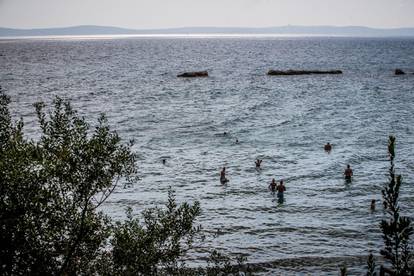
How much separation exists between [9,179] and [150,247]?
537cm

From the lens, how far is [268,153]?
50.5m

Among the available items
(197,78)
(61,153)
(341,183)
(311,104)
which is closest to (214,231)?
(341,183)

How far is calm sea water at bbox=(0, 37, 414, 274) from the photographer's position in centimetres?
3019

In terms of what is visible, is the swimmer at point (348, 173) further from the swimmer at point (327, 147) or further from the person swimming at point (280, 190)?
the swimmer at point (327, 147)

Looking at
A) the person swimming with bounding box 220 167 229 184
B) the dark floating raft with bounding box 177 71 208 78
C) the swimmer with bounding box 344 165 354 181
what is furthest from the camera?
the dark floating raft with bounding box 177 71 208 78

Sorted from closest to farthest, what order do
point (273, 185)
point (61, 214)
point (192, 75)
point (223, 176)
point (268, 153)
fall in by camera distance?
point (61, 214) → point (273, 185) → point (223, 176) → point (268, 153) → point (192, 75)

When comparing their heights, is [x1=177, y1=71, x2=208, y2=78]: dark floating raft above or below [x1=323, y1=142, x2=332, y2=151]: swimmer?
above

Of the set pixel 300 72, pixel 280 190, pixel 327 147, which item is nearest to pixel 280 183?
pixel 280 190

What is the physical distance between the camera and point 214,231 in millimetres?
31438

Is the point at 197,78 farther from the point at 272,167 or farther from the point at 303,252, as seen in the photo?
the point at 303,252

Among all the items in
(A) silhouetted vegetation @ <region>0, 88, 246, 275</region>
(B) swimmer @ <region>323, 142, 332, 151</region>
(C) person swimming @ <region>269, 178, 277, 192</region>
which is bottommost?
(C) person swimming @ <region>269, 178, 277, 192</region>

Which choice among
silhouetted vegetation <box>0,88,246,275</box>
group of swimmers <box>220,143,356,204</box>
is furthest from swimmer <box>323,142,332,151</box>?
silhouetted vegetation <box>0,88,246,275</box>

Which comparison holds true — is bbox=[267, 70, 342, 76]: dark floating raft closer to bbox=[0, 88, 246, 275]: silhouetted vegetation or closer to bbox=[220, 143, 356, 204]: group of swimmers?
bbox=[220, 143, 356, 204]: group of swimmers

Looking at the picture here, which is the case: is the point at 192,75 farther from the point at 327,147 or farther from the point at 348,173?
the point at 348,173
